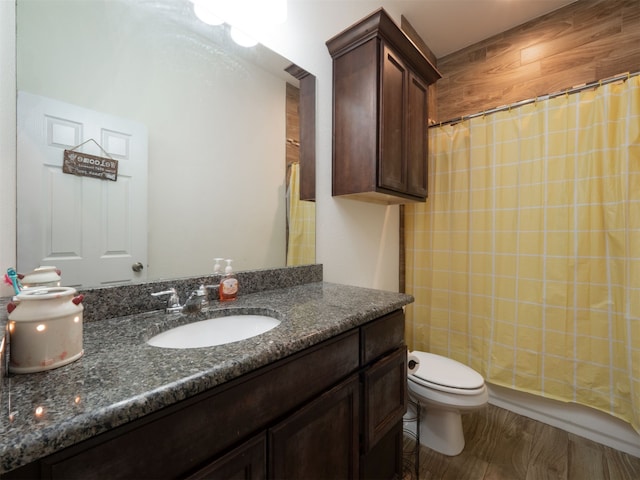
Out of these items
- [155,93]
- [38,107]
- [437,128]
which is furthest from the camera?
[437,128]

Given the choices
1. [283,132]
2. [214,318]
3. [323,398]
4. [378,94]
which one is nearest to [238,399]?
[323,398]

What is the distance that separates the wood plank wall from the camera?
5.38ft

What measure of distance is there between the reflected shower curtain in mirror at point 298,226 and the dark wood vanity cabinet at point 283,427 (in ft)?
1.81

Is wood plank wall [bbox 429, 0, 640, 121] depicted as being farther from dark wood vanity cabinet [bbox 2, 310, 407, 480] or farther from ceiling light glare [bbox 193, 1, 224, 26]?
dark wood vanity cabinet [bbox 2, 310, 407, 480]

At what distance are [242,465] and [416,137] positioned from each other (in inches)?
66.8

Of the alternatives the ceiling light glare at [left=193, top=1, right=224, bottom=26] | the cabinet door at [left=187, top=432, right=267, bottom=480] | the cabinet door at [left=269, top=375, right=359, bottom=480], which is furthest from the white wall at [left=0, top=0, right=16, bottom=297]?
the cabinet door at [left=269, top=375, right=359, bottom=480]

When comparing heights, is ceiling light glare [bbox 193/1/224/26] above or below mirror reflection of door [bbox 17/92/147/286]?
above

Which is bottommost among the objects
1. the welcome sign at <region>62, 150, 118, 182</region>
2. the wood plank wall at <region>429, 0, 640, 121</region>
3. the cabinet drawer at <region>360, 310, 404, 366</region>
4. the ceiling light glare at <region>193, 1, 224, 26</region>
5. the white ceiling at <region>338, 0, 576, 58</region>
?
the cabinet drawer at <region>360, 310, 404, 366</region>

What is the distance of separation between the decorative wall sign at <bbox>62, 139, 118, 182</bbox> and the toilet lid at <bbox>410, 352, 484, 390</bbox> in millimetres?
1585

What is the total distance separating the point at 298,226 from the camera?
4.71 feet

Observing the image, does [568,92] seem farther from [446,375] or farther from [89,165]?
[89,165]

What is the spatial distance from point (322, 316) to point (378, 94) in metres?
1.10

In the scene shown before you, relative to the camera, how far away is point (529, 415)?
1.76 m

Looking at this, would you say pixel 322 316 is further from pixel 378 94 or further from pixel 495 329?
pixel 495 329
